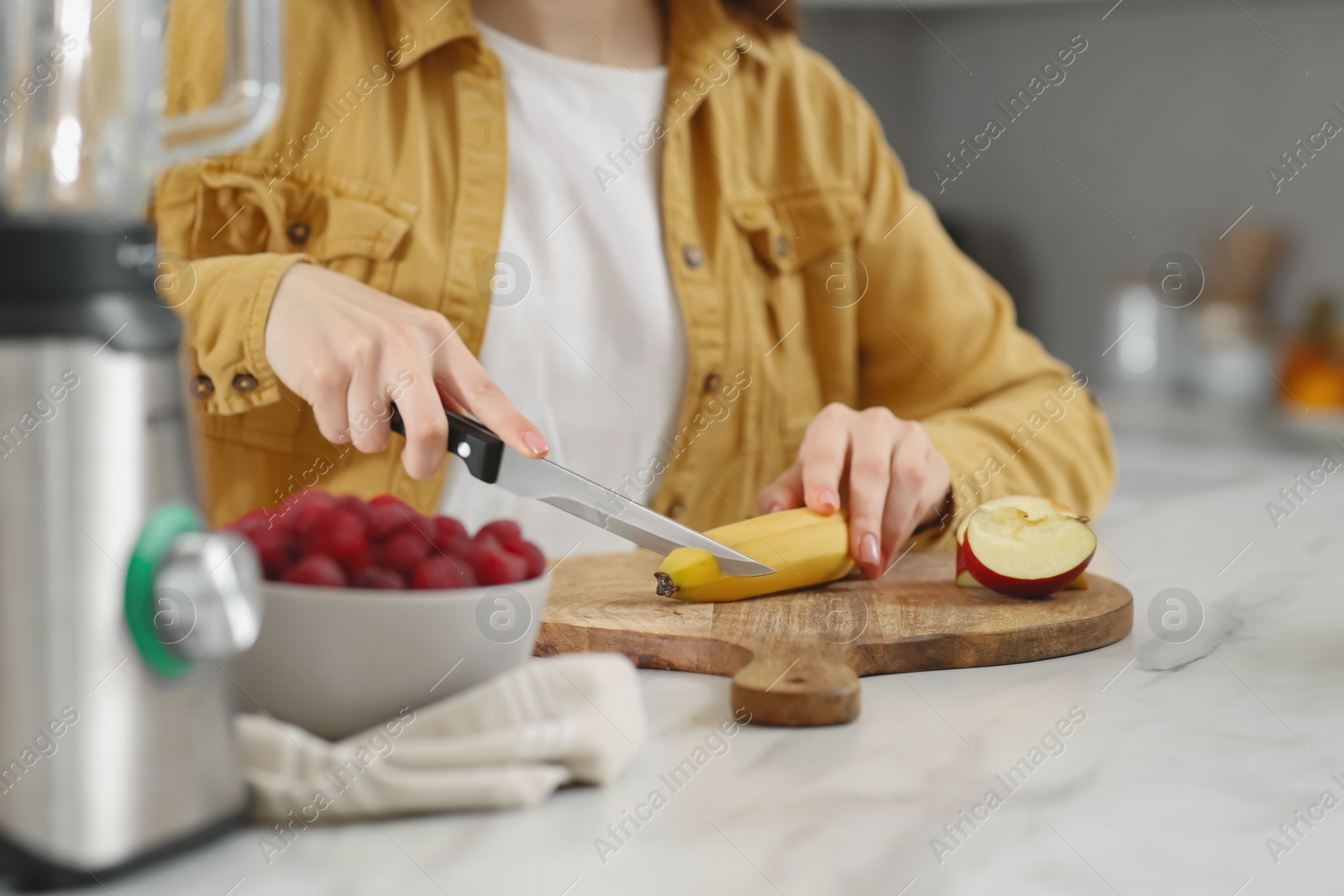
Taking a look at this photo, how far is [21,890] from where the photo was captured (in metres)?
0.40

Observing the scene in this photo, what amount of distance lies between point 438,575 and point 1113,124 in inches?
111

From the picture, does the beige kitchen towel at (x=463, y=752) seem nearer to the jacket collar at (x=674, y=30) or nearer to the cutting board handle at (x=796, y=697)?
the cutting board handle at (x=796, y=697)

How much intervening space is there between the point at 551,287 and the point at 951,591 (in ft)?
1.82

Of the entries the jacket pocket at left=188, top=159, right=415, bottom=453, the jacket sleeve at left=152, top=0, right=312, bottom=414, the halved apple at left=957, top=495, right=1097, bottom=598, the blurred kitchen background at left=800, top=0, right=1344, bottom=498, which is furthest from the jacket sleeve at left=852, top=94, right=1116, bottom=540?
the blurred kitchen background at left=800, top=0, right=1344, bottom=498

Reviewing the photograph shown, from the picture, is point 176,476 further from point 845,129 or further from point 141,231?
point 845,129

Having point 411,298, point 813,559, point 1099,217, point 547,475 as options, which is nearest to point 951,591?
point 813,559

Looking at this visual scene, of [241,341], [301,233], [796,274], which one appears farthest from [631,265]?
[241,341]

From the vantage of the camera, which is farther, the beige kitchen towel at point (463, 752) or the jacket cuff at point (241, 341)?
the jacket cuff at point (241, 341)

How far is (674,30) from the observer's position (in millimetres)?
1322

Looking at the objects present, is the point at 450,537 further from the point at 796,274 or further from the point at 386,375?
the point at 796,274

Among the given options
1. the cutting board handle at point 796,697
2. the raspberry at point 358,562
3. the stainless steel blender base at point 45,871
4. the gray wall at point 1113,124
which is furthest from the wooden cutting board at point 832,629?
the gray wall at point 1113,124

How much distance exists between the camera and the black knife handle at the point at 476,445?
0.68 meters

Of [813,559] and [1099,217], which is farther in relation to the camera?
[1099,217]

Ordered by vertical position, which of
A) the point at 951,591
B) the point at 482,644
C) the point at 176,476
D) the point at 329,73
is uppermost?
the point at 329,73
